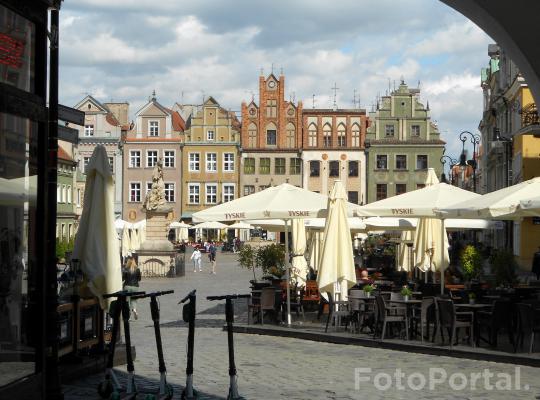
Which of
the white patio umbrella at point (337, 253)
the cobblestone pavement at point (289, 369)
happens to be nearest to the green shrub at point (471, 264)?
the white patio umbrella at point (337, 253)

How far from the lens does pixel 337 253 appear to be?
18781 millimetres

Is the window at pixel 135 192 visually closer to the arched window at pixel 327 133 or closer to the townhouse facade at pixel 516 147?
the arched window at pixel 327 133

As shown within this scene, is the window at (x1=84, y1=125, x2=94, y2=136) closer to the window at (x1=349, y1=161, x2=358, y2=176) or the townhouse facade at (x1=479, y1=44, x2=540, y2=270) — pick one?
the window at (x1=349, y1=161, x2=358, y2=176)

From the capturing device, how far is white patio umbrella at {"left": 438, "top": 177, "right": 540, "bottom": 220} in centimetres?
1714

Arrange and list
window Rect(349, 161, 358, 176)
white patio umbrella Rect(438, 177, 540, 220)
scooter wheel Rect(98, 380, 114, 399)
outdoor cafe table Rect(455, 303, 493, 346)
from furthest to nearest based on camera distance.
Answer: window Rect(349, 161, 358, 176)
white patio umbrella Rect(438, 177, 540, 220)
outdoor cafe table Rect(455, 303, 493, 346)
scooter wheel Rect(98, 380, 114, 399)

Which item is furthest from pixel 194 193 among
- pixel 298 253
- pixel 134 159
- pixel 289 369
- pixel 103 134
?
pixel 289 369

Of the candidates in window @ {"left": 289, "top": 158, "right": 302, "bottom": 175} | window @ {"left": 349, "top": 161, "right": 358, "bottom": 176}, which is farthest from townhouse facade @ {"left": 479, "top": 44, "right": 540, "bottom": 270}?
window @ {"left": 289, "top": 158, "right": 302, "bottom": 175}

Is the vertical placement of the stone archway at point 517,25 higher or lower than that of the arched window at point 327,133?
lower

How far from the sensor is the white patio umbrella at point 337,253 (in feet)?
60.7

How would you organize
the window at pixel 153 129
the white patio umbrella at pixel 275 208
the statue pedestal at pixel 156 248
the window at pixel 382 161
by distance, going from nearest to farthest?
1. the white patio umbrella at pixel 275 208
2. the statue pedestal at pixel 156 248
3. the window at pixel 382 161
4. the window at pixel 153 129

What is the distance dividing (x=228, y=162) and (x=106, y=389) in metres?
79.6

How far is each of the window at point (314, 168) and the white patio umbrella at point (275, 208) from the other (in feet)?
226

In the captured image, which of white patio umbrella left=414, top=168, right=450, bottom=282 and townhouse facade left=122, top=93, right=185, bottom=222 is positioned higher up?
townhouse facade left=122, top=93, right=185, bottom=222

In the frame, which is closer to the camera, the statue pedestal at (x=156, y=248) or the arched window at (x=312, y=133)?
the statue pedestal at (x=156, y=248)
